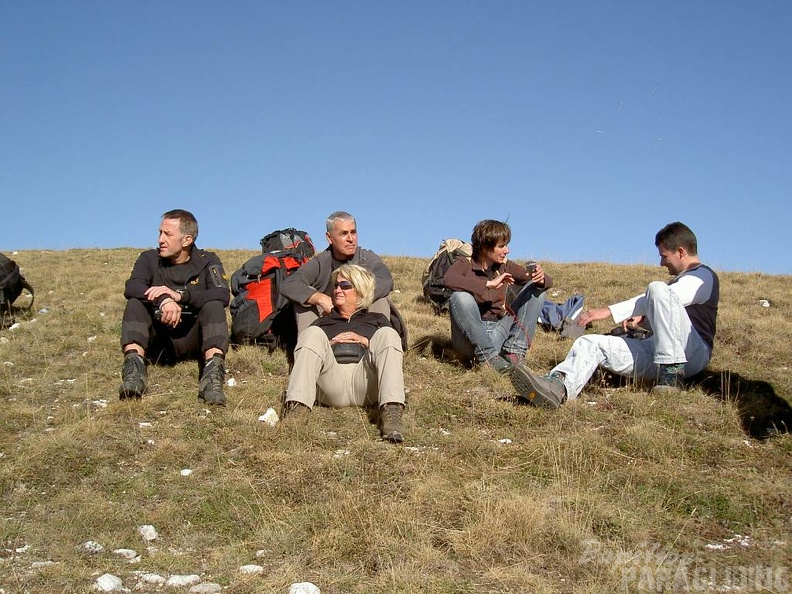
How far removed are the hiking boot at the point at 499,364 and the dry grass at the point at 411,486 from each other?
0.75ft

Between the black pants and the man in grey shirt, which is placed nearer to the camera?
the black pants

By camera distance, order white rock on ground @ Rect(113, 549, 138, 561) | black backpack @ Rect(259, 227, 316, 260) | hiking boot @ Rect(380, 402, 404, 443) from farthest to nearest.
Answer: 1. black backpack @ Rect(259, 227, 316, 260)
2. hiking boot @ Rect(380, 402, 404, 443)
3. white rock on ground @ Rect(113, 549, 138, 561)

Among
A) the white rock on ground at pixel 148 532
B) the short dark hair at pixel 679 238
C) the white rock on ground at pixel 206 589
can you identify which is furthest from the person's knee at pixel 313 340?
the short dark hair at pixel 679 238

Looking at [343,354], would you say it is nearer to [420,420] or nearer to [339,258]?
[420,420]

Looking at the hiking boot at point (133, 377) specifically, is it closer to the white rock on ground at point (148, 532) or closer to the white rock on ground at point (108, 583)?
the white rock on ground at point (148, 532)

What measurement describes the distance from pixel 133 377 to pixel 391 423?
2.66 m

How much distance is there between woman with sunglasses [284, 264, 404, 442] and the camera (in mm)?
5664

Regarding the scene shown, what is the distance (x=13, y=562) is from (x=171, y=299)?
343 centimetres

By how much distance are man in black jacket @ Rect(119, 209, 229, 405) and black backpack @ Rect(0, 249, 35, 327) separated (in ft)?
12.0

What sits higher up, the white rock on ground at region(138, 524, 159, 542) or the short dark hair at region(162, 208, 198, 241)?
the short dark hair at region(162, 208, 198, 241)

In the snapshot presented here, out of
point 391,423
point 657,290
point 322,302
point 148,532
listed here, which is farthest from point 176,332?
point 657,290

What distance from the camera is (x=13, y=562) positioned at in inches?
144

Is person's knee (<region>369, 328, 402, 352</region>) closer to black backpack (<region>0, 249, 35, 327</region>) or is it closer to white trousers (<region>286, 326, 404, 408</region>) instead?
white trousers (<region>286, 326, 404, 408</region>)

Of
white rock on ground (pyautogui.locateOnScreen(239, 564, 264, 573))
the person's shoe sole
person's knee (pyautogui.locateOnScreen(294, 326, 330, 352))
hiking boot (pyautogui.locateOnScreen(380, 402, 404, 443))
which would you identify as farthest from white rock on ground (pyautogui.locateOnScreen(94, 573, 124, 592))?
the person's shoe sole
